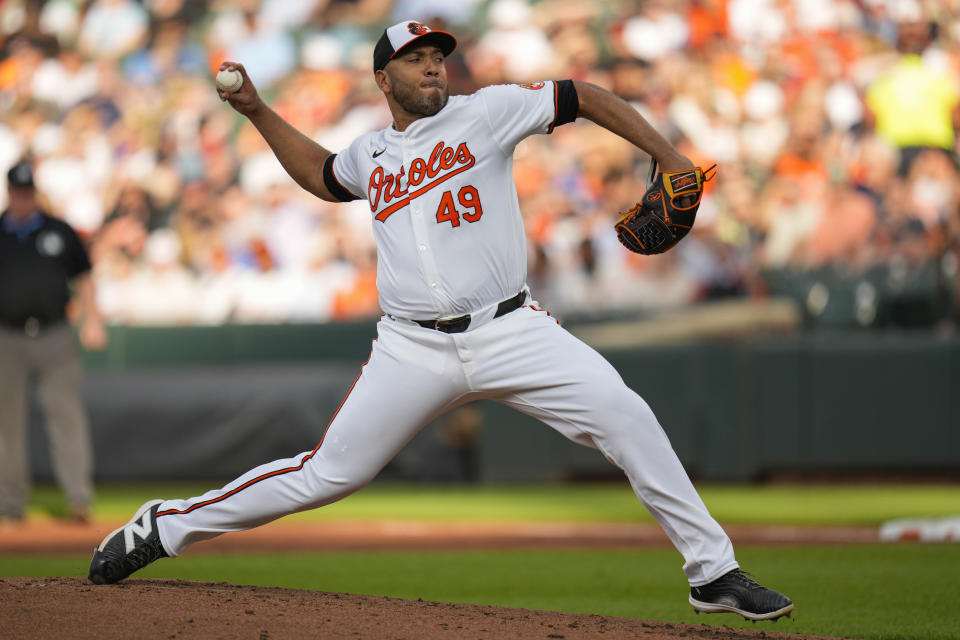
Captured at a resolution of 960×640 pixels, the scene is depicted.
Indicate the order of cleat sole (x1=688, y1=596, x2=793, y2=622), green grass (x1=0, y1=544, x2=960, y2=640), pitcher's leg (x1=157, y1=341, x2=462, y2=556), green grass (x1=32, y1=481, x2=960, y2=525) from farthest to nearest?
green grass (x1=32, y1=481, x2=960, y2=525) → green grass (x1=0, y1=544, x2=960, y2=640) → pitcher's leg (x1=157, y1=341, x2=462, y2=556) → cleat sole (x1=688, y1=596, x2=793, y2=622)

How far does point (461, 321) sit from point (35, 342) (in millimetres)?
4825

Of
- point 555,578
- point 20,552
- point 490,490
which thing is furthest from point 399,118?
point 490,490

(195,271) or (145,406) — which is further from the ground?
(195,271)

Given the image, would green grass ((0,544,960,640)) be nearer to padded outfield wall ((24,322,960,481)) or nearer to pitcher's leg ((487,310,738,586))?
pitcher's leg ((487,310,738,586))

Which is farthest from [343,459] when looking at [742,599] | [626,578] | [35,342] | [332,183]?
[35,342]

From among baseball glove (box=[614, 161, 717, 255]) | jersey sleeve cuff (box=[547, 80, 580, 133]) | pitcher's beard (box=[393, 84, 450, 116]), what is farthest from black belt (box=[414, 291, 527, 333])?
pitcher's beard (box=[393, 84, 450, 116])

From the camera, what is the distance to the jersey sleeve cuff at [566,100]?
151 inches

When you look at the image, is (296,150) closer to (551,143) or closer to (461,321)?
(461,321)

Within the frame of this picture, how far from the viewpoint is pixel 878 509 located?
28.5ft

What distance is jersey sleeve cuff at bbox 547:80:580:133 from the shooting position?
383cm

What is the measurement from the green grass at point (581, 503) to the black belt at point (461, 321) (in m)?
4.68

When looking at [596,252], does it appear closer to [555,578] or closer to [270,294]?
[270,294]

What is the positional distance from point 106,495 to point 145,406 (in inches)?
36.6

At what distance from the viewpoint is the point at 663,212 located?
3.75 m
